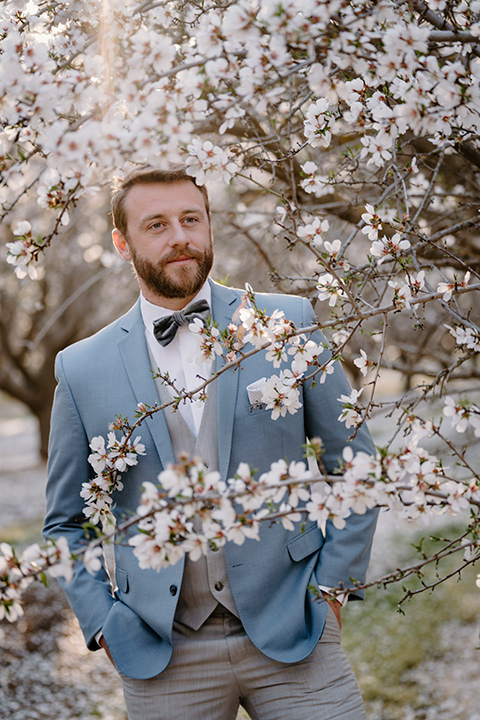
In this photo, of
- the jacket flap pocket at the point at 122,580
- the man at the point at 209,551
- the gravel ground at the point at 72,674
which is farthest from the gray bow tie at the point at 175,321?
the gravel ground at the point at 72,674

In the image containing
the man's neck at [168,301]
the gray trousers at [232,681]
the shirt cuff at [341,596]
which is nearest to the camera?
the shirt cuff at [341,596]

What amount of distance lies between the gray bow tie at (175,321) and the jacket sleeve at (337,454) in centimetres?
35

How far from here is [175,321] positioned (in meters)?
2.22

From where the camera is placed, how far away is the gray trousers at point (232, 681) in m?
1.96

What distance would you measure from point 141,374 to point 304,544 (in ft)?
2.54

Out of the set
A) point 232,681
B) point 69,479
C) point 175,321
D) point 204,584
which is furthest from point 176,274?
point 232,681

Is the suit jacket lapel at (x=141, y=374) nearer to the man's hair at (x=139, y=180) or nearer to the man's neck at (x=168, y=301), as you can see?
Result: the man's neck at (x=168, y=301)

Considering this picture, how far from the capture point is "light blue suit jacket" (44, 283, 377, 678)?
201 cm

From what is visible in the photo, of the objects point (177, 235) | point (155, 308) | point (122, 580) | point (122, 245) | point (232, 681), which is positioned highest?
point (177, 235)

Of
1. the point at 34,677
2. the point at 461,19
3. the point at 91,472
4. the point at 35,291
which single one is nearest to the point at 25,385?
the point at 35,291

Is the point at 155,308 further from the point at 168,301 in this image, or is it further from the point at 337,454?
the point at 337,454

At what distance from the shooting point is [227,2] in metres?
1.64

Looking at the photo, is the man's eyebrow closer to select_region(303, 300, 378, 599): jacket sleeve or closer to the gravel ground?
select_region(303, 300, 378, 599): jacket sleeve

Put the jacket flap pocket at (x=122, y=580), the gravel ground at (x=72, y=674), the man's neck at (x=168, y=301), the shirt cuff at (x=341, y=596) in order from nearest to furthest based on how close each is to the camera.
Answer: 1. the shirt cuff at (x=341, y=596)
2. the jacket flap pocket at (x=122, y=580)
3. the man's neck at (x=168, y=301)
4. the gravel ground at (x=72, y=674)
